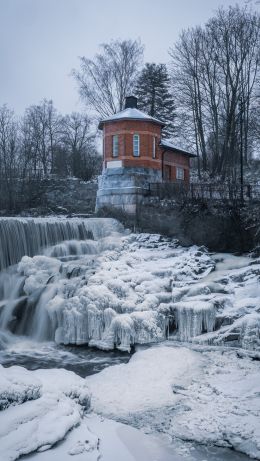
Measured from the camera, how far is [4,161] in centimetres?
3462

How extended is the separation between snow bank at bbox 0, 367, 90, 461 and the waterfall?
9.36 m

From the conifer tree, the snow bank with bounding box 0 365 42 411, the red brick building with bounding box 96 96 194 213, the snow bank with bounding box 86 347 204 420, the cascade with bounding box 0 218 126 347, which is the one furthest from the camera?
the conifer tree

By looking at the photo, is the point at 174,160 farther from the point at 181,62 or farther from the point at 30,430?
the point at 30,430

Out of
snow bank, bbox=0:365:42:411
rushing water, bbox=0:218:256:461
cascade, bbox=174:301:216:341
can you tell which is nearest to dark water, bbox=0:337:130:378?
rushing water, bbox=0:218:256:461

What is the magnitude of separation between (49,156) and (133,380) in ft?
125

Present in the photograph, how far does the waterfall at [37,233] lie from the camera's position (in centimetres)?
1669

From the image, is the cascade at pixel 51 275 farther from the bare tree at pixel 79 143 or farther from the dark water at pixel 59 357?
the bare tree at pixel 79 143

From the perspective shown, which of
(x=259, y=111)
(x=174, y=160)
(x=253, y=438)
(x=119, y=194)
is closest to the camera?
(x=253, y=438)

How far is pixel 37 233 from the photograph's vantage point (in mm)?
17719

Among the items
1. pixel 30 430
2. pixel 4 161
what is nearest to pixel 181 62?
pixel 4 161

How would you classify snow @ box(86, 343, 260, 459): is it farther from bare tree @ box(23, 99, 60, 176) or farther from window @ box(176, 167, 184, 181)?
bare tree @ box(23, 99, 60, 176)

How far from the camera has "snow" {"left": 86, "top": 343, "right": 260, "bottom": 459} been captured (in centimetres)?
700

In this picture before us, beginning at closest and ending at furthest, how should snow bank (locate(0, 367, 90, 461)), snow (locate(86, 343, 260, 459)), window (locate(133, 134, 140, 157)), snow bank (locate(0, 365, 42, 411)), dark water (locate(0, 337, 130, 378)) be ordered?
snow bank (locate(0, 367, 90, 461)), snow bank (locate(0, 365, 42, 411)), snow (locate(86, 343, 260, 459)), dark water (locate(0, 337, 130, 378)), window (locate(133, 134, 140, 157))

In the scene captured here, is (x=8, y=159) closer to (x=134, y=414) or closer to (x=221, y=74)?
(x=221, y=74)
